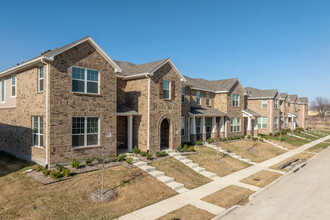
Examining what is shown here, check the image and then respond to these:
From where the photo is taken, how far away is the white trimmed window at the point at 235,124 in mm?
31094

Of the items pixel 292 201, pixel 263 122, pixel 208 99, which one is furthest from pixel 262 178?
pixel 263 122

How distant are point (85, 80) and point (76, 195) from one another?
7.43 meters

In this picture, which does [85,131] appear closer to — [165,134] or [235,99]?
[165,134]

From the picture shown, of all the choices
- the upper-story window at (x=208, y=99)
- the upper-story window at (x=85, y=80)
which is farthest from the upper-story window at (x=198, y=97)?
the upper-story window at (x=85, y=80)

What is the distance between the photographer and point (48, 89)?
41.5ft

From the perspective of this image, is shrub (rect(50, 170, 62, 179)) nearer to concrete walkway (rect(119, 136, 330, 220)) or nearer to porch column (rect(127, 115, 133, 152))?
concrete walkway (rect(119, 136, 330, 220))

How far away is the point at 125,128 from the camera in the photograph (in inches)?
774

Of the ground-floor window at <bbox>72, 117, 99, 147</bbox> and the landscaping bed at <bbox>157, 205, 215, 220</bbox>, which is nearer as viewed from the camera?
the landscaping bed at <bbox>157, 205, 215, 220</bbox>

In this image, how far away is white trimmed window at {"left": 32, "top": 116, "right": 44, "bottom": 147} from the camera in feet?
45.6

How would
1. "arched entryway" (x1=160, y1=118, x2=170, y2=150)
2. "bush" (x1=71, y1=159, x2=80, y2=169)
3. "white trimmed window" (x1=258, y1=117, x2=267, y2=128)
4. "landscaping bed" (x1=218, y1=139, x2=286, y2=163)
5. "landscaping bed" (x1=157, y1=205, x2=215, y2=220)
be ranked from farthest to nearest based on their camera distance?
"white trimmed window" (x1=258, y1=117, x2=267, y2=128)
"landscaping bed" (x1=218, y1=139, x2=286, y2=163)
"arched entryway" (x1=160, y1=118, x2=170, y2=150)
"bush" (x1=71, y1=159, x2=80, y2=169)
"landscaping bed" (x1=157, y1=205, x2=215, y2=220)

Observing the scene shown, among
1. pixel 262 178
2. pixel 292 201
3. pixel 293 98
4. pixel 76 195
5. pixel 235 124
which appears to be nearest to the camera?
pixel 76 195

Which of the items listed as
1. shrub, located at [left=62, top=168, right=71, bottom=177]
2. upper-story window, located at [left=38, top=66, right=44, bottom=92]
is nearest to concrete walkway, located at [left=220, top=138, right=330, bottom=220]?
shrub, located at [left=62, top=168, right=71, bottom=177]

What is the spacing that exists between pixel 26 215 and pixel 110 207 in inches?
129

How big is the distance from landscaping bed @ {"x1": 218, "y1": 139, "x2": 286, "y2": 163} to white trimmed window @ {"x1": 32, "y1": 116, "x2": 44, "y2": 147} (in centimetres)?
1842
